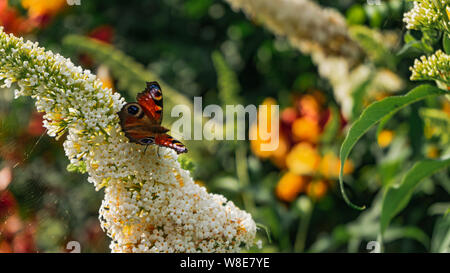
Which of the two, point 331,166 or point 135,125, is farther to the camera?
point 331,166

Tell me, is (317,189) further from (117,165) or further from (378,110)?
(117,165)

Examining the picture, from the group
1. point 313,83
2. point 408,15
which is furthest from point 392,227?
point 408,15

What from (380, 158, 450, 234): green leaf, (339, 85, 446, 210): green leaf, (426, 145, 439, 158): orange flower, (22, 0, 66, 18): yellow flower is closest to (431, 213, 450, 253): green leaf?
(380, 158, 450, 234): green leaf

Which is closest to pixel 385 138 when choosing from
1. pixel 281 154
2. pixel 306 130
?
pixel 306 130

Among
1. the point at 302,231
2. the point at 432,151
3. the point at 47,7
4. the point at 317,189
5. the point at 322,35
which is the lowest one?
the point at 302,231

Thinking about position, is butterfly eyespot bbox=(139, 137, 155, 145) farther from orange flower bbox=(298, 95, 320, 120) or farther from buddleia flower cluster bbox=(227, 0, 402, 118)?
orange flower bbox=(298, 95, 320, 120)

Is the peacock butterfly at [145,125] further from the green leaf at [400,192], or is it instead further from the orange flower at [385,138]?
the orange flower at [385,138]

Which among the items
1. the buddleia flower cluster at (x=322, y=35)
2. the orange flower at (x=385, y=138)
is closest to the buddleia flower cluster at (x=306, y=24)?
the buddleia flower cluster at (x=322, y=35)
